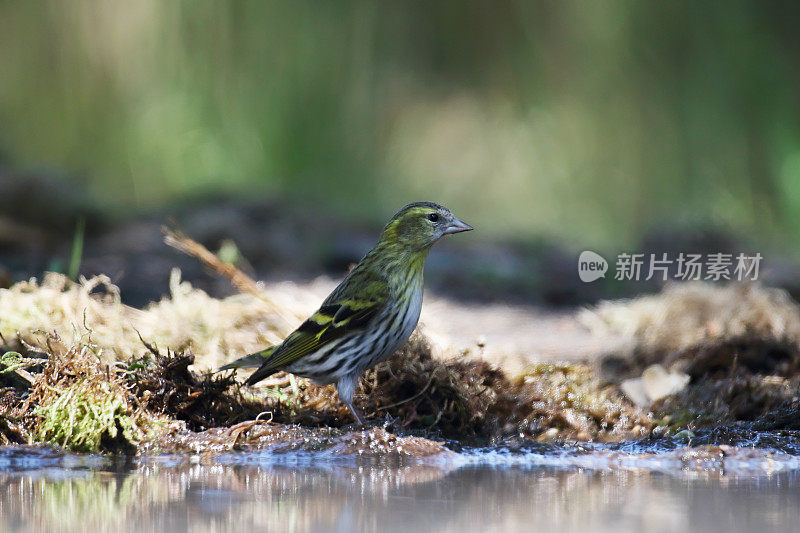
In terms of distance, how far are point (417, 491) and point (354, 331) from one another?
1.15 metres

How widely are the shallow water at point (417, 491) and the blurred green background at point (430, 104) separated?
5.87 metres

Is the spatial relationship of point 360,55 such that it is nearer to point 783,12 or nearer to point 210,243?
point 210,243

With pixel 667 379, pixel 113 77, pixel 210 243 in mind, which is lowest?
pixel 667 379

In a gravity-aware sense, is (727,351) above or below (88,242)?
below

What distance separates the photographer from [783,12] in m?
9.97

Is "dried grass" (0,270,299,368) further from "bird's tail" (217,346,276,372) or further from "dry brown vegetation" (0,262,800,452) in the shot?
"bird's tail" (217,346,276,372)

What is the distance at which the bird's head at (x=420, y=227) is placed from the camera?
4234mm

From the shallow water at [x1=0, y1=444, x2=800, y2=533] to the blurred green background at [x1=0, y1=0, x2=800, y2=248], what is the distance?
587 centimetres

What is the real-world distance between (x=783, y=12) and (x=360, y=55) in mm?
4145

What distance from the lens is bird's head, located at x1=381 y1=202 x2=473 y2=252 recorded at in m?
4.23

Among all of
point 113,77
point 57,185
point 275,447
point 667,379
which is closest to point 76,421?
point 275,447

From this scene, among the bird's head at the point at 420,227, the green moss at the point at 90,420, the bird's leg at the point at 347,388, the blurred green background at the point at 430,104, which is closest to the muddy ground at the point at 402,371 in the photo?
the green moss at the point at 90,420

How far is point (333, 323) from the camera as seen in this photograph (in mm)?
4008

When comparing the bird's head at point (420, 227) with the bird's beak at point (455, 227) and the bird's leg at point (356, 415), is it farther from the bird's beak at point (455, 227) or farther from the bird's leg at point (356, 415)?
the bird's leg at point (356, 415)
